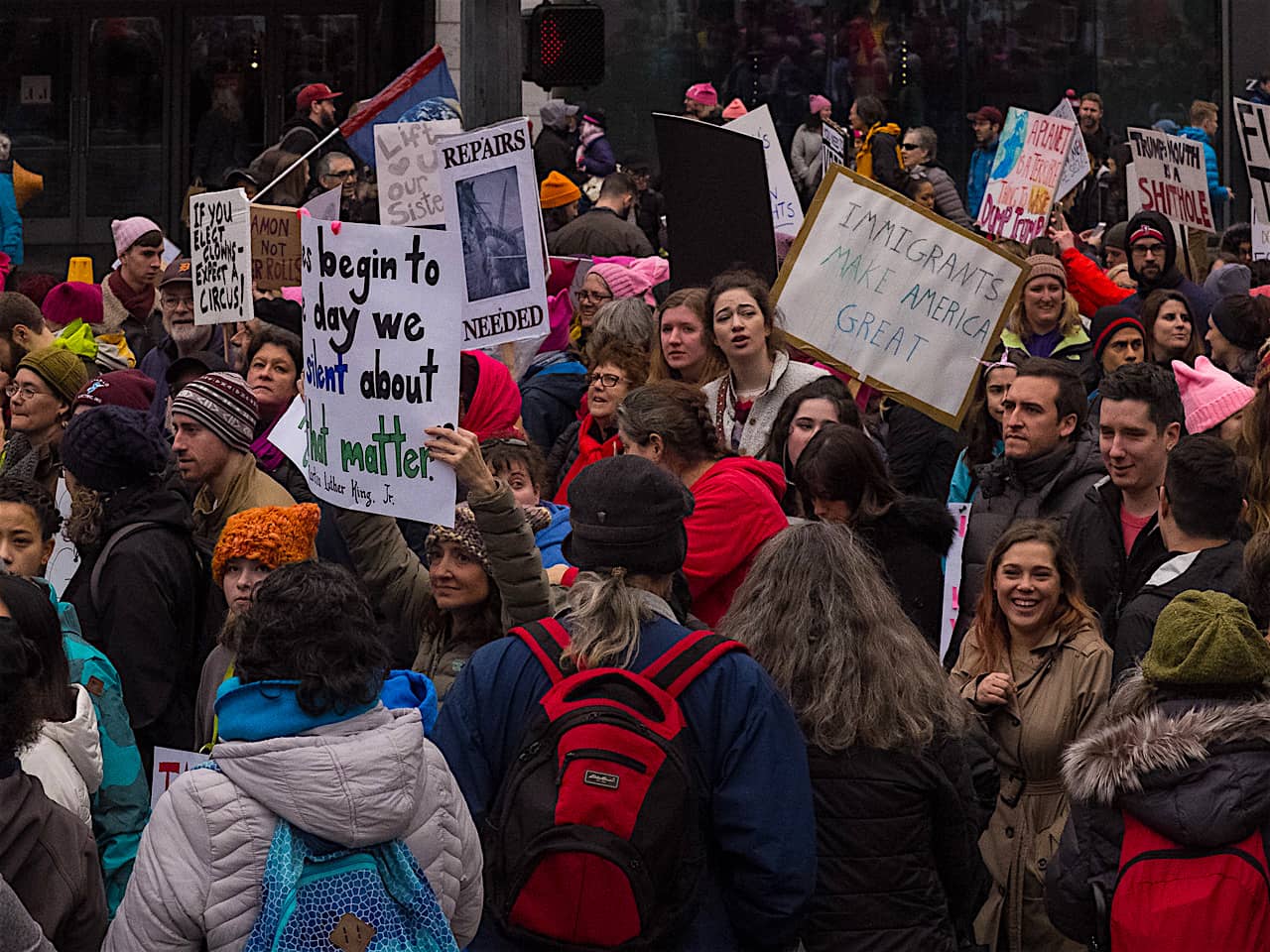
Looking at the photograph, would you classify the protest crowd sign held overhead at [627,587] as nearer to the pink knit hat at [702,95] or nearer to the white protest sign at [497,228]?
the white protest sign at [497,228]

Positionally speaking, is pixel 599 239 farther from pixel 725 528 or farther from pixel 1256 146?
pixel 725 528

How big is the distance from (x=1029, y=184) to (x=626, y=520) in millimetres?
9481

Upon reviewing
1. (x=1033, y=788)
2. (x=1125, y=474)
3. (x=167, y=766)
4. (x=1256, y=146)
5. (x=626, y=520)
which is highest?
(x=1256, y=146)

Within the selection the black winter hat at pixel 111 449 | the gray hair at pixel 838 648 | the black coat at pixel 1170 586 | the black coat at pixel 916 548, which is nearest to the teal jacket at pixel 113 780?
the black winter hat at pixel 111 449

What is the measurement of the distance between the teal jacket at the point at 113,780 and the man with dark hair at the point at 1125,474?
2.99 meters

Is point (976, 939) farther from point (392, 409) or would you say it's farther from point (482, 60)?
point (482, 60)

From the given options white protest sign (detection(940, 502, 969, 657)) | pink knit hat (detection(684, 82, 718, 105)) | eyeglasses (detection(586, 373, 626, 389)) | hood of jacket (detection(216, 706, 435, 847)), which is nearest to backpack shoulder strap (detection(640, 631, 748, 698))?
hood of jacket (detection(216, 706, 435, 847))

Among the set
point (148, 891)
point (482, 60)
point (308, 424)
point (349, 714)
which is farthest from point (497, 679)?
point (482, 60)

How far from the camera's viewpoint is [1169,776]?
4.16 metres

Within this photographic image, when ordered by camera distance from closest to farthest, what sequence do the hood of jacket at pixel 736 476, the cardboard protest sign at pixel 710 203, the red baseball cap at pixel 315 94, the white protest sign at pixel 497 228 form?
the hood of jacket at pixel 736 476, the white protest sign at pixel 497 228, the cardboard protest sign at pixel 710 203, the red baseball cap at pixel 315 94

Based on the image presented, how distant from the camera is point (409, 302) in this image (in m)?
5.56

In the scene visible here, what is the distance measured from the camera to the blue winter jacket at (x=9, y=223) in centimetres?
1563

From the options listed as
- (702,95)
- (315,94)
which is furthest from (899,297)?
(702,95)

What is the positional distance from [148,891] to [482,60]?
19.6ft
